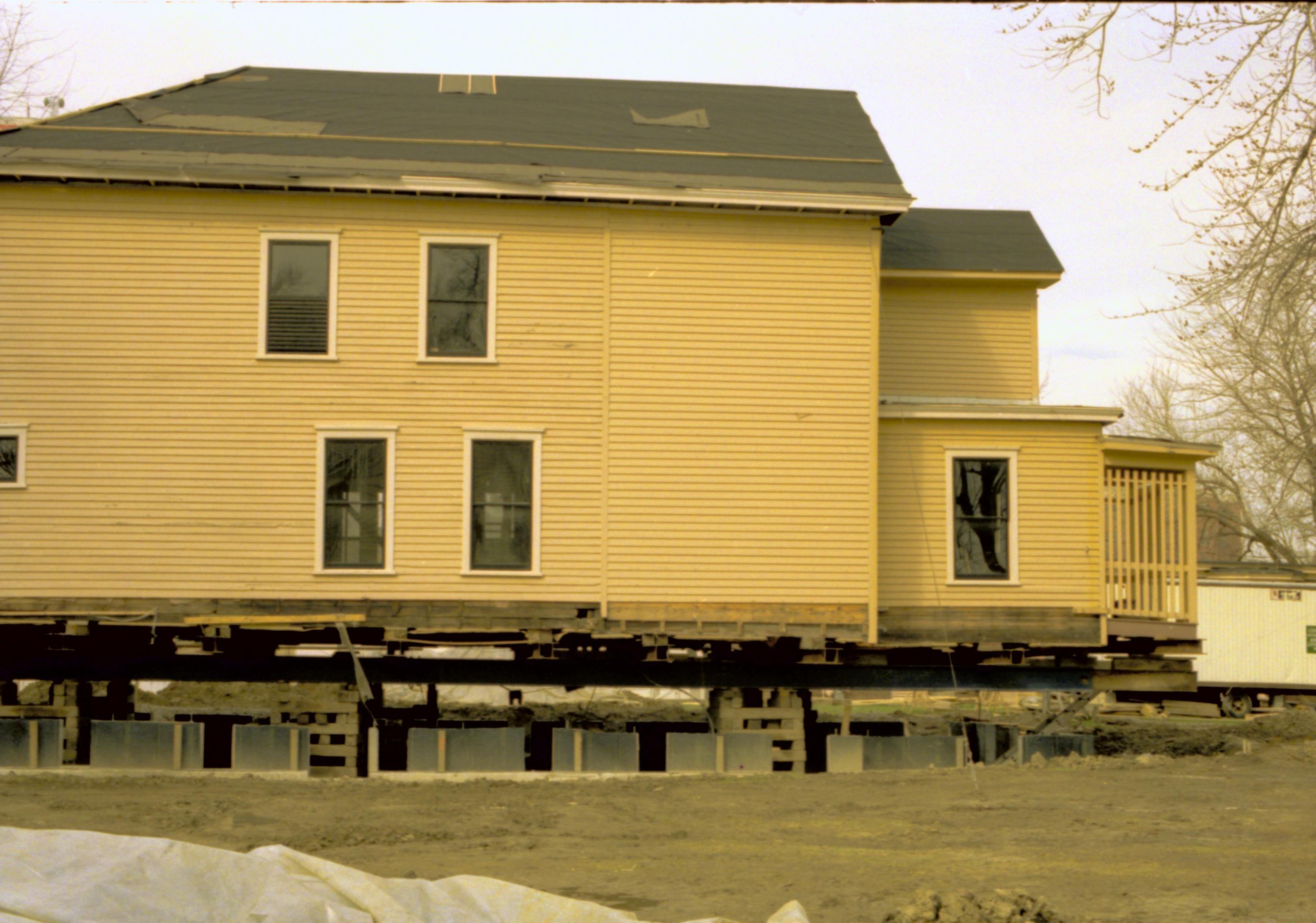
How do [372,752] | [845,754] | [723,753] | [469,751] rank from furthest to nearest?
[845,754] < [723,753] < [469,751] < [372,752]

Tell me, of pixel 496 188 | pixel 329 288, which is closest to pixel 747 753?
pixel 496 188

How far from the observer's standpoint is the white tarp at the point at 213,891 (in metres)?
5.59

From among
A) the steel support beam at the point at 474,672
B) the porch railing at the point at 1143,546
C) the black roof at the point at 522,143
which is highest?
the black roof at the point at 522,143

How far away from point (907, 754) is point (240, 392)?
1136cm

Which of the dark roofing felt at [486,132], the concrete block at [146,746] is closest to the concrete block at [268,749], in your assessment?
the concrete block at [146,746]

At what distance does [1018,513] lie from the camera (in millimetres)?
17406

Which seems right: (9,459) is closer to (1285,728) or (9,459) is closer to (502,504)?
(502,504)

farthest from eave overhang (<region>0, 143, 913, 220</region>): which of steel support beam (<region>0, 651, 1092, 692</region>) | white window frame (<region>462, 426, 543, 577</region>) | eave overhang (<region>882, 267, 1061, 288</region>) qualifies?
steel support beam (<region>0, 651, 1092, 692</region>)

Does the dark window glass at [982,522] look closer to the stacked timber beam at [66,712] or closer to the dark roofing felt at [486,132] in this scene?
the dark roofing felt at [486,132]

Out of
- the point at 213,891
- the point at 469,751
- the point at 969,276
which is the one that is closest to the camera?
the point at 213,891

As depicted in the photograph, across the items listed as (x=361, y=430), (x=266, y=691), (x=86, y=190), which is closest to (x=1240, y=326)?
(x=361, y=430)

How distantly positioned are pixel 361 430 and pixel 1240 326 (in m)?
11.3

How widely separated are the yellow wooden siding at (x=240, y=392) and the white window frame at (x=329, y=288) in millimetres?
111

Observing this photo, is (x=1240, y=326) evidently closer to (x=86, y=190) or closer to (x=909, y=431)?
(x=909, y=431)
